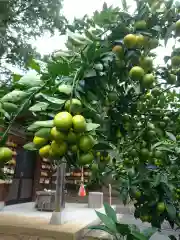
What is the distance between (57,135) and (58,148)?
37 millimetres

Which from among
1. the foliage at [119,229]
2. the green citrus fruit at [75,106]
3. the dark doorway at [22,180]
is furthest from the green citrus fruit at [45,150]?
the dark doorway at [22,180]

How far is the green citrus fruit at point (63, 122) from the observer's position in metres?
0.56

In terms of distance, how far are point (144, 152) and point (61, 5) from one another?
203 inches

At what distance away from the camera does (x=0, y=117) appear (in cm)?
64

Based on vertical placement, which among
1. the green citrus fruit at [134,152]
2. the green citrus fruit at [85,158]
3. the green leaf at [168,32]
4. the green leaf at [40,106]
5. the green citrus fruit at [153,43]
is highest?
the green leaf at [168,32]

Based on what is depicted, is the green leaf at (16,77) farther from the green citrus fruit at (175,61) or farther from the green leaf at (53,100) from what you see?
the green citrus fruit at (175,61)

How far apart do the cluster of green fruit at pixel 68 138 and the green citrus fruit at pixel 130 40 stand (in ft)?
0.95

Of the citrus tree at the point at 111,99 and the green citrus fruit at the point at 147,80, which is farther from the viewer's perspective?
the green citrus fruit at the point at 147,80

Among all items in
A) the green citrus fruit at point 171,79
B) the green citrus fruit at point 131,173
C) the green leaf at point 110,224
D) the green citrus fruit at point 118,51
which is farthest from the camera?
the green citrus fruit at point 131,173

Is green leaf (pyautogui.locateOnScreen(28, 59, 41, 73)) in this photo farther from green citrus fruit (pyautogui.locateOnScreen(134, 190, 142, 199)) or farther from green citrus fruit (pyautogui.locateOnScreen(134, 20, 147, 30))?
green citrus fruit (pyautogui.locateOnScreen(134, 190, 142, 199))

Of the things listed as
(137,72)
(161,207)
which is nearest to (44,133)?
(137,72)

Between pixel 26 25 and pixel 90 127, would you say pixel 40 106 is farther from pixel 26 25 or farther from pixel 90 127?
pixel 26 25

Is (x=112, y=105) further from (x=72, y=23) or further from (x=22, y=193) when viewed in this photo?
(x=22, y=193)

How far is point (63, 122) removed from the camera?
0.56 meters
